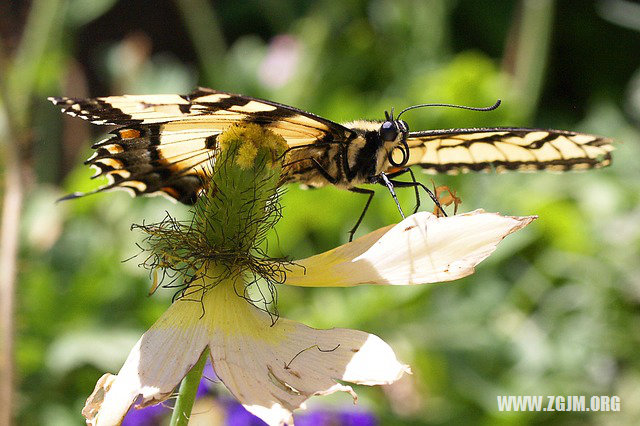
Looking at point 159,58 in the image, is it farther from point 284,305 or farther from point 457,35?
point 284,305

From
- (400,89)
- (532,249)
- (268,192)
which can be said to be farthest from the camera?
(400,89)

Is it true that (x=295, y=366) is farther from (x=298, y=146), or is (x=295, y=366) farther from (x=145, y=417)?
(x=145, y=417)

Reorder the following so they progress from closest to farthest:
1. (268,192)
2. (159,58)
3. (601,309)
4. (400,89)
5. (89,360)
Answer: (268,192), (89,360), (601,309), (400,89), (159,58)

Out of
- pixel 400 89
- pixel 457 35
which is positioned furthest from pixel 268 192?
pixel 457 35

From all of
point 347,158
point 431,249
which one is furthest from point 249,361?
point 347,158

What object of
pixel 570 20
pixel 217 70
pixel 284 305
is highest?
pixel 570 20

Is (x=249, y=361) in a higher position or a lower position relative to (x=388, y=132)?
lower

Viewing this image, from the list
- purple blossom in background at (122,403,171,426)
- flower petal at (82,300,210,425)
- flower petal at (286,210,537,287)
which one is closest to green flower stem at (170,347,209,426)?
flower petal at (82,300,210,425)
